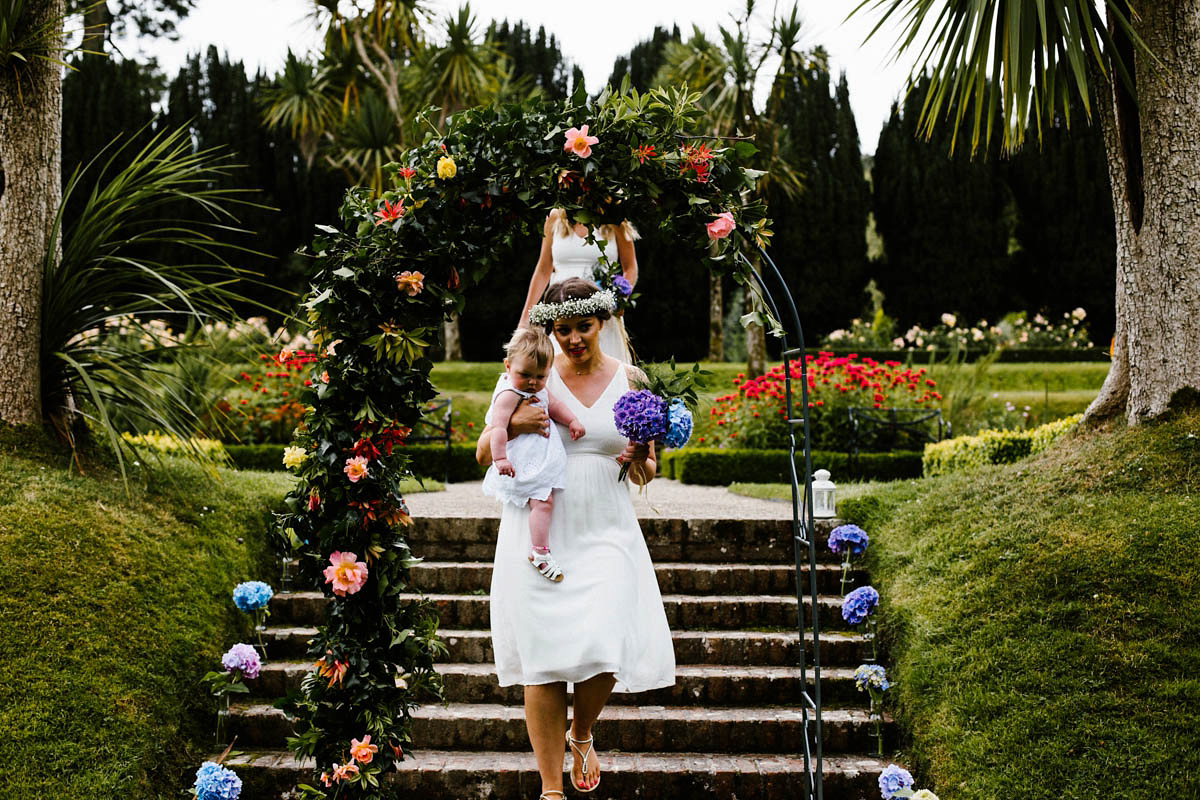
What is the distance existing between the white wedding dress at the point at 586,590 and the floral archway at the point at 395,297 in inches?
18.8

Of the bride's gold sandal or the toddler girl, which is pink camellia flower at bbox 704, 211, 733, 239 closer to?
the toddler girl

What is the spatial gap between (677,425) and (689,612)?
2128 millimetres

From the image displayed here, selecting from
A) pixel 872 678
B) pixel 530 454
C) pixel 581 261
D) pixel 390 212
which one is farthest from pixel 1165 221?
pixel 390 212

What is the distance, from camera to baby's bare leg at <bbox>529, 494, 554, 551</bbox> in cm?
334

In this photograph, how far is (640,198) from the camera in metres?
3.64

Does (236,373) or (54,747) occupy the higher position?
(236,373)

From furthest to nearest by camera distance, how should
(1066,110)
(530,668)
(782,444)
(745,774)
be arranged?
(782,444)
(1066,110)
(745,774)
(530,668)

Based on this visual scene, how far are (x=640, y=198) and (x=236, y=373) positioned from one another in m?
8.44

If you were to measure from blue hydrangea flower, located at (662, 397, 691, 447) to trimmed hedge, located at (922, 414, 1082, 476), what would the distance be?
5.28 metres

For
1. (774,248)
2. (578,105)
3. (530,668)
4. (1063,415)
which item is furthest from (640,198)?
(774,248)

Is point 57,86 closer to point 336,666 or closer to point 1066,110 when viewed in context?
point 336,666

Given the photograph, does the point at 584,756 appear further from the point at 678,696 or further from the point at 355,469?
the point at 355,469

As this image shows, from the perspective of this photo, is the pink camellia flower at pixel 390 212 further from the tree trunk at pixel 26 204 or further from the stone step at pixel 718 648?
the tree trunk at pixel 26 204

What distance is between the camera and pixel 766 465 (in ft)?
32.1
